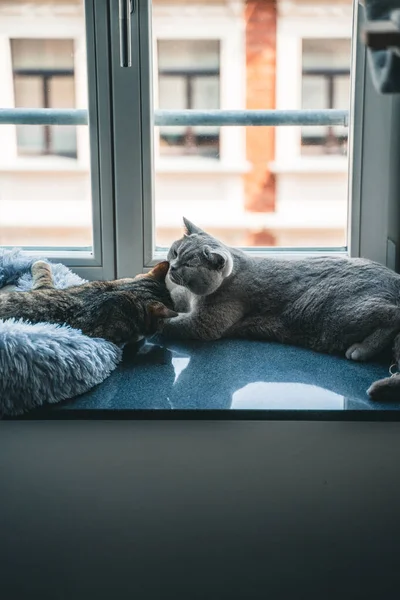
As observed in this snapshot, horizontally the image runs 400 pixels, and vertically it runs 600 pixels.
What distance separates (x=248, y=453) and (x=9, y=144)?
3.36ft

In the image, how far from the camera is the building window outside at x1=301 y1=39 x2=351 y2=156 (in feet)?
5.32

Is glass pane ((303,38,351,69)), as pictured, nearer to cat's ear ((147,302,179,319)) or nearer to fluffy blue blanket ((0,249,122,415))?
cat's ear ((147,302,179,319))

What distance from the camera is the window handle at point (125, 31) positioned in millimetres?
1445

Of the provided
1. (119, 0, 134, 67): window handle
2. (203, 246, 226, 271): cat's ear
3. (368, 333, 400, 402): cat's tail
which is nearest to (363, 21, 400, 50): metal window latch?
(368, 333, 400, 402): cat's tail

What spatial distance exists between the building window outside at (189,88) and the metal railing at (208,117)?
18mm

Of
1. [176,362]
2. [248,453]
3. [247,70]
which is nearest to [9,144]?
[247,70]

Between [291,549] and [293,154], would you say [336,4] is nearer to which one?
[293,154]

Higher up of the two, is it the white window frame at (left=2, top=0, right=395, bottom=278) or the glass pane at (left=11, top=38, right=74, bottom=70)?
the glass pane at (left=11, top=38, right=74, bottom=70)

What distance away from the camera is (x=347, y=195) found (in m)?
1.68

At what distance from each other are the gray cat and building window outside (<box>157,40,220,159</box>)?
281 millimetres

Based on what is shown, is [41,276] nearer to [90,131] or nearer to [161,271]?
[161,271]

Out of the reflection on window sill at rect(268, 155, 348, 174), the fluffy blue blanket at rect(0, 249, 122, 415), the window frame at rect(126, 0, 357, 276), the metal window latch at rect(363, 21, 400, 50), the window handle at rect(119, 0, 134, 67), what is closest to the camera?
the metal window latch at rect(363, 21, 400, 50)

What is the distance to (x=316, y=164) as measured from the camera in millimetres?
1685

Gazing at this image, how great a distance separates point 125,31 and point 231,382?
79 centimetres
